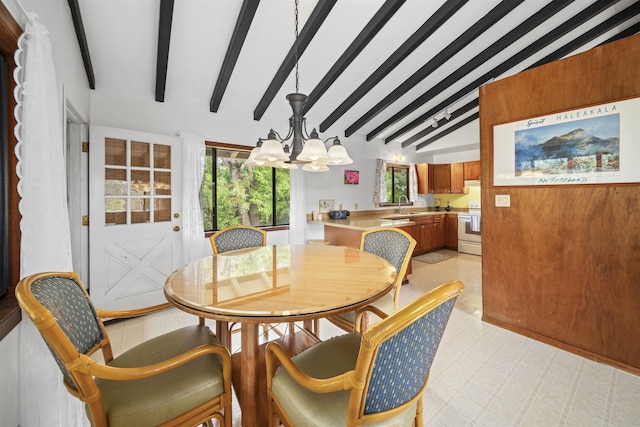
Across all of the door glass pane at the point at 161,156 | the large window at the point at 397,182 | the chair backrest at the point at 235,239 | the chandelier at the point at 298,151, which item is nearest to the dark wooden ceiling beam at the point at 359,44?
the chandelier at the point at 298,151

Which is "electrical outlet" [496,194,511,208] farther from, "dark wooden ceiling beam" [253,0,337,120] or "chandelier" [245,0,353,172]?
"dark wooden ceiling beam" [253,0,337,120]

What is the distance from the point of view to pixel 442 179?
6512mm

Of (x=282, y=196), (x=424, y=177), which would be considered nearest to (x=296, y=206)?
(x=282, y=196)

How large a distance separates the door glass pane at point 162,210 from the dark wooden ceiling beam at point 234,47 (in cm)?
137

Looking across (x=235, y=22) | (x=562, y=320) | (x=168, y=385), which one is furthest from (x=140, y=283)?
(x=562, y=320)

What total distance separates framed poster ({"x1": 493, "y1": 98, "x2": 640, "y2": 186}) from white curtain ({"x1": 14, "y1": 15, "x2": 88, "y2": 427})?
10.5 ft

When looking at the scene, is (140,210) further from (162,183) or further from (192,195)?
(192,195)

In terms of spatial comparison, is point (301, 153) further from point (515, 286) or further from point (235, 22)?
point (515, 286)

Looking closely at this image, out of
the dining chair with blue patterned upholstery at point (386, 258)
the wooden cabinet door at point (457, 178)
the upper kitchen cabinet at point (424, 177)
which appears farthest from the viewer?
the upper kitchen cabinet at point (424, 177)

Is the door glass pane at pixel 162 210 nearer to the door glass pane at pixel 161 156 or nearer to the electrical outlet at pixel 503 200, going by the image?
the door glass pane at pixel 161 156

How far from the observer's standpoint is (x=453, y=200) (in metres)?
6.63

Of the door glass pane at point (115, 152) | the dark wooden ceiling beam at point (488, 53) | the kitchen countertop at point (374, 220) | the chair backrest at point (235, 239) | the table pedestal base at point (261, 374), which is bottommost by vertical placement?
the table pedestal base at point (261, 374)

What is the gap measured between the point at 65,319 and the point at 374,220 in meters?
3.94

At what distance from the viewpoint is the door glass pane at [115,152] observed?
108 inches
